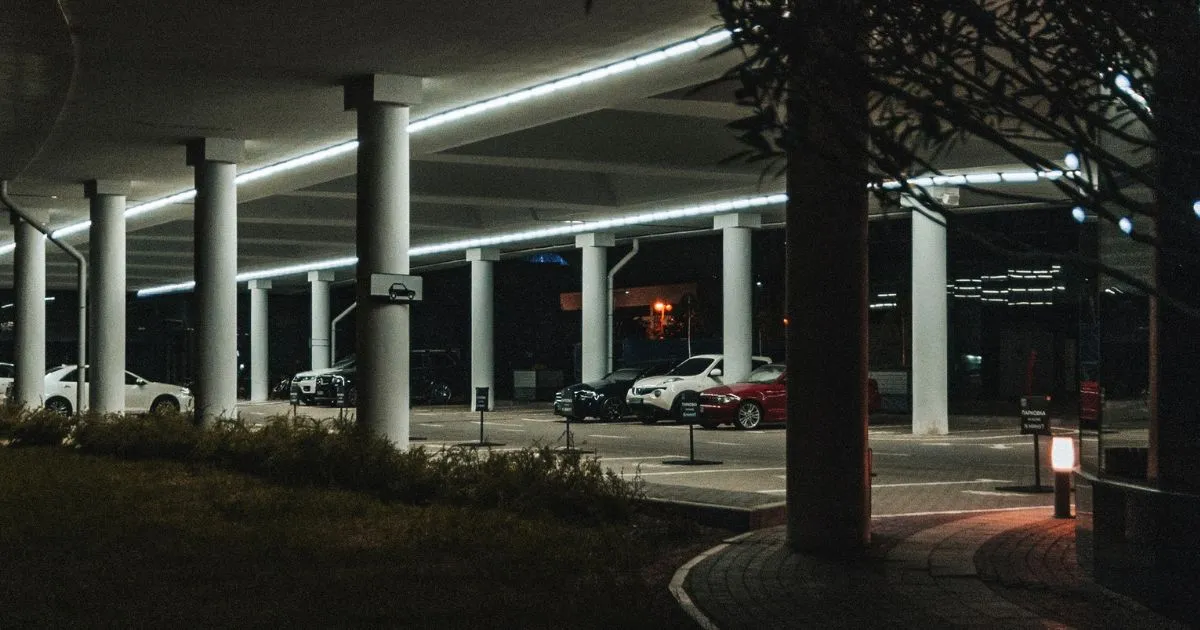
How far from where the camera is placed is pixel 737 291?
3528cm

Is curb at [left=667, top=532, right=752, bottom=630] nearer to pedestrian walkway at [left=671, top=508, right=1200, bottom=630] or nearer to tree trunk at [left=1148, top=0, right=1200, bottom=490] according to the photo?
pedestrian walkway at [left=671, top=508, right=1200, bottom=630]

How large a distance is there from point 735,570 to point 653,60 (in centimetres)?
927

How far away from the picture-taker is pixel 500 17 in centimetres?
1552

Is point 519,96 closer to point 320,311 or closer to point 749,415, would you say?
point 749,415

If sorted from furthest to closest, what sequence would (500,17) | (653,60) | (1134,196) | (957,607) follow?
(653,60) → (500,17) → (1134,196) → (957,607)

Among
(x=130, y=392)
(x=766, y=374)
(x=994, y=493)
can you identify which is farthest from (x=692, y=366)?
(x=994, y=493)

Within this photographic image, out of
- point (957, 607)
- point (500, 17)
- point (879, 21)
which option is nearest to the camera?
point (879, 21)

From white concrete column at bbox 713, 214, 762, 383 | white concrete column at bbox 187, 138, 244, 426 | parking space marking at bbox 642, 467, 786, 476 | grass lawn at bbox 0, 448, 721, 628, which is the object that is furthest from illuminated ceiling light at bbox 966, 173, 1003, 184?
grass lawn at bbox 0, 448, 721, 628

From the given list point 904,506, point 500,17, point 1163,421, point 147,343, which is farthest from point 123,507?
point 147,343

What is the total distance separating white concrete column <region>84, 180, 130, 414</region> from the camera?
1154 inches

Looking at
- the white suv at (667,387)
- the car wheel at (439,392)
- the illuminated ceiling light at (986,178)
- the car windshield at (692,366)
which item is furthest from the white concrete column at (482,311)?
the illuminated ceiling light at (986,178)

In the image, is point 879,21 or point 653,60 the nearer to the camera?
point 879,21

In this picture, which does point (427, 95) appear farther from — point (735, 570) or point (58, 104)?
point (735, 570)

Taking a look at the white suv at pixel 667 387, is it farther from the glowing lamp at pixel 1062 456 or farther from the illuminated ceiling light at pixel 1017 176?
the glowing lamp at pixel 1062 456
